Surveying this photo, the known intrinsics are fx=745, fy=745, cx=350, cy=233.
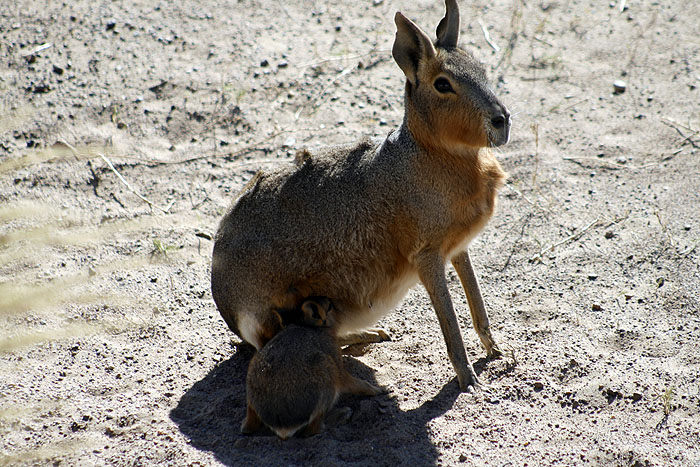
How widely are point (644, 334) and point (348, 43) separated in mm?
5080

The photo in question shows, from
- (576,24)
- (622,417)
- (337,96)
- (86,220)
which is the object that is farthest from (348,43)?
(622,417)

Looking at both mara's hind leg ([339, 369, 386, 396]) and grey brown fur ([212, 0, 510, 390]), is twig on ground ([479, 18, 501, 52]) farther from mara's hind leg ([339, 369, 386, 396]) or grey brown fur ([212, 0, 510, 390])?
mara's hind leg ([339, 369, 386, 396])

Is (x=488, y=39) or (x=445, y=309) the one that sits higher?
(x=488, y=39)

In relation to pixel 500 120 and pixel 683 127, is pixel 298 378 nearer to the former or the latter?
pixel 500 120


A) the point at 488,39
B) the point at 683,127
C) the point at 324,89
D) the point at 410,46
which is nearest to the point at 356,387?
the point at 410,46

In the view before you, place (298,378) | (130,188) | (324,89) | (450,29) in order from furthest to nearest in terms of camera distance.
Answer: (324,89) → (130,188) → (450,29) → (298,378)

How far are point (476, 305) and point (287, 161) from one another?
2.67 m

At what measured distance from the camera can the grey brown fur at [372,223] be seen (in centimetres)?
452

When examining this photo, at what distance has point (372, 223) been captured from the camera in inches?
180

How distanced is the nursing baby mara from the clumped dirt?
62cm

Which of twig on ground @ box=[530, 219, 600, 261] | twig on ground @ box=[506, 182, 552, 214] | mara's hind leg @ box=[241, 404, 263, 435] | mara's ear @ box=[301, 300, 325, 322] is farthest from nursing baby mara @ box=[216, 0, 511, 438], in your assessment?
twig on ground @ box=[506, 182, 552, 214]

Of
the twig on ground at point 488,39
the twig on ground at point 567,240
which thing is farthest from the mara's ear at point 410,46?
the twig on ground at point 488,39

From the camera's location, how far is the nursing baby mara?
4520mm

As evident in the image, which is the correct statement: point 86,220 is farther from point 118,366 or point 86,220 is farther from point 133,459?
point 133,459
